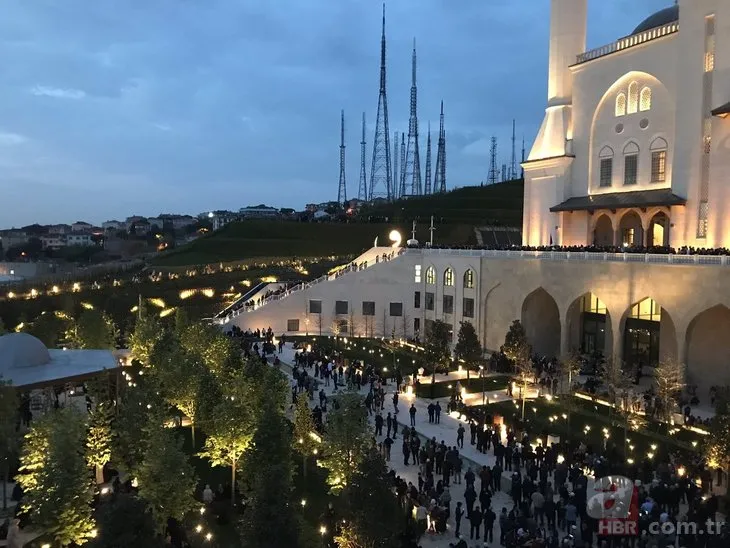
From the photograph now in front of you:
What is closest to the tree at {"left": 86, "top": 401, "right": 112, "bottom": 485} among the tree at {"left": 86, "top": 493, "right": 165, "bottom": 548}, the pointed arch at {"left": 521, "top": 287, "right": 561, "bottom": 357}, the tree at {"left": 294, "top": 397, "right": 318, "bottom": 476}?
the tree at {"left": 294, "top": 397, "right": 318, "bottom": 476}

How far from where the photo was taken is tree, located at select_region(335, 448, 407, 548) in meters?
12.4

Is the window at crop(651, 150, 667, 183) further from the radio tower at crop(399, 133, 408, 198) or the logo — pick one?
the radio tower at crop(399, 133, 408, 198)

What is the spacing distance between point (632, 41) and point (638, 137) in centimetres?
554

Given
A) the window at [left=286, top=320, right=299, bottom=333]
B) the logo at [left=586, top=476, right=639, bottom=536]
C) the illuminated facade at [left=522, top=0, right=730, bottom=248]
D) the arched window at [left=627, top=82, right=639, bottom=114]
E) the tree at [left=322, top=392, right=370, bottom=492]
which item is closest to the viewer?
the logo at [left=586, top=476, right=639, bottom=536]

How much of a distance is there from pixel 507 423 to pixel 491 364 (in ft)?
33.3

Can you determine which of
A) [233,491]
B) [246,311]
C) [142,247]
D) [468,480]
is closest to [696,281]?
[468,480]

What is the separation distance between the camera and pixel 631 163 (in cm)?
3756

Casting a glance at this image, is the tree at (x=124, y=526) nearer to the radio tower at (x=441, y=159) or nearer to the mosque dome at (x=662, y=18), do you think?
the mosque dome at (x=662, y=18)

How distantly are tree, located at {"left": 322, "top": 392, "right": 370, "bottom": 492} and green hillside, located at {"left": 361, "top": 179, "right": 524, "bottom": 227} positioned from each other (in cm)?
6845

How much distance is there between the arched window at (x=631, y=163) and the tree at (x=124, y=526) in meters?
34.3

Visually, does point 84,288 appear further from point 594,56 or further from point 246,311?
point 594,56

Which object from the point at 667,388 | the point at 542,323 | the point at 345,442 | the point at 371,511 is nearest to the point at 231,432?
the point at 345,442

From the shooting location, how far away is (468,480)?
55.6 ft

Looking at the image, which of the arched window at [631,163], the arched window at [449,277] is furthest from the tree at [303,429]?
the arched window at [631,163]
